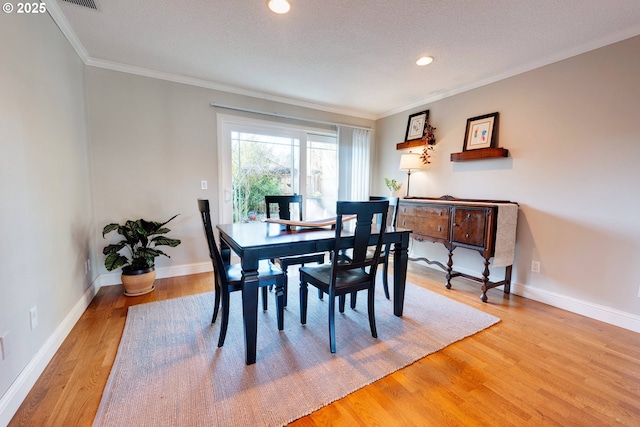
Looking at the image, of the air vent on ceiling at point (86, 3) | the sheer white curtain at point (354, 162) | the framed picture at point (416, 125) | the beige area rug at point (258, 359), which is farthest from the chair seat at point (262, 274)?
the framed picture at point (416, 125)

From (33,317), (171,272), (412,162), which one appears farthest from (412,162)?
(33,317)

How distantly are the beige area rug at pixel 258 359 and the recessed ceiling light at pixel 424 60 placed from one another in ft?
7.78

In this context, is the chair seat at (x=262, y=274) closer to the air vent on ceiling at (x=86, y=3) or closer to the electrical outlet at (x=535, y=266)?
the air vent on ceiling at (x=86, y=3)

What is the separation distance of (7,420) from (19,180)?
117 centimetres

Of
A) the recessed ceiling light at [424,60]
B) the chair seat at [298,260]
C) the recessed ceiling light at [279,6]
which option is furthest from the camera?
the recessed ceiling light at [424,60]

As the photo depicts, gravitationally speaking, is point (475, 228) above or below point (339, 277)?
above

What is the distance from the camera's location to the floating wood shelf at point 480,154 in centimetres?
289

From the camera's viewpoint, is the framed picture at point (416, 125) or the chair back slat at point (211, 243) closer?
the chair back slat at point (211, 243)

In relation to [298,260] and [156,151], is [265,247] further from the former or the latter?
[156,151]

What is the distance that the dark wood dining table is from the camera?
1607mm

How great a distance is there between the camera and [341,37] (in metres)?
2.24

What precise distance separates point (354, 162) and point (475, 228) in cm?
226

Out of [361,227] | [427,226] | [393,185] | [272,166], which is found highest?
[272,166]

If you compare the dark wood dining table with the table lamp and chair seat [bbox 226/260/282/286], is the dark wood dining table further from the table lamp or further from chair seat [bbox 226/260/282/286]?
the table lamp
